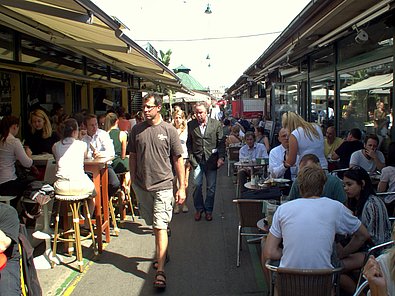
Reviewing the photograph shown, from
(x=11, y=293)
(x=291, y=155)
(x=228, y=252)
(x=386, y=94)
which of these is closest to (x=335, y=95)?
(x=386, y=94)

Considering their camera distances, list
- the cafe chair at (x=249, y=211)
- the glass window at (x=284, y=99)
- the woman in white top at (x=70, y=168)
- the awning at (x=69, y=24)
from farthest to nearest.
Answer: the glass window at (x=284, y=99) < the woman in white top at (x=70, y=168) < the cafe chair at (x=249, y=211) < the awning at (x=69, y=24)

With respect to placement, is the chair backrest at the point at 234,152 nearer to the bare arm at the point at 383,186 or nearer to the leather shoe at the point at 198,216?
the leather shoe at the point at 198,216

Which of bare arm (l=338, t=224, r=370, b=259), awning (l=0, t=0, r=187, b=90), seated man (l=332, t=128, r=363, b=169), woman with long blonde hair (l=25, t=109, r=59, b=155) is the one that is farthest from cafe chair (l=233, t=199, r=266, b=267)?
woman with long blonde hair (l=25, t=109, r=59, b=155)

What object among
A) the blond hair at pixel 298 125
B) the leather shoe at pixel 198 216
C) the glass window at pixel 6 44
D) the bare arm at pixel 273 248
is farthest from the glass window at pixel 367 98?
the glass window at pixel 6 44

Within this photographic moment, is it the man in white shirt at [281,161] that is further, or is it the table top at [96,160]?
the man in white shirt at [281,161]

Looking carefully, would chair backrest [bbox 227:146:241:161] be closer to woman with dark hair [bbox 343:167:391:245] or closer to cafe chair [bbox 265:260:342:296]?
woman with dark hair [bbox 343:167:391:245]

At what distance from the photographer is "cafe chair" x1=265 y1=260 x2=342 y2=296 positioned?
9.52 feet

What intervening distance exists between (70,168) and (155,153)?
40.5 inches

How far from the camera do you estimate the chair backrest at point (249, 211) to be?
4840 mm

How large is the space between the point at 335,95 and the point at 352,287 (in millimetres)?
6592

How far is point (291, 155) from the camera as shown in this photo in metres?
5.40

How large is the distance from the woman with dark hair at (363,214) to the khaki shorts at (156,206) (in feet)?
5.68

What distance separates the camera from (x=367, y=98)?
25.4ft

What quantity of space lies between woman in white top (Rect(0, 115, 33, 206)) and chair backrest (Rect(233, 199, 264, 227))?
7.85 ft
